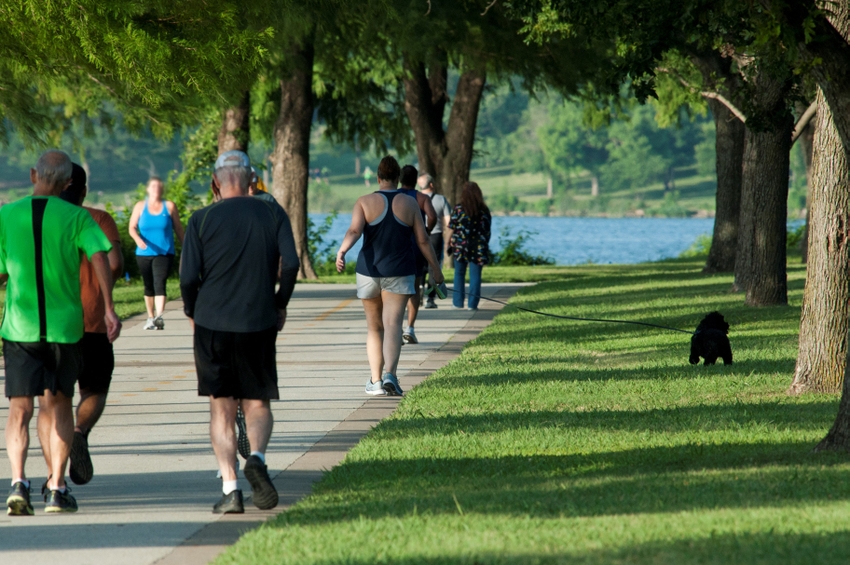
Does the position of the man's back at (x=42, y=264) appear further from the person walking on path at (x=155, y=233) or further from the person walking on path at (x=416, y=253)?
the person walking on path at (x=155, y=233)

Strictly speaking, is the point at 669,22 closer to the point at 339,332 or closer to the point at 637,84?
the point at 637,84

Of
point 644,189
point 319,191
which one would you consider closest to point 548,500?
point 319,191

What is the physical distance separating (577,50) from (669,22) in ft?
47.5

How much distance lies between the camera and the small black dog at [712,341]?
10.7 m

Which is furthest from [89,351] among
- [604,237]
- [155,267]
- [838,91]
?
[604,237]

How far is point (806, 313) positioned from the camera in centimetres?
948

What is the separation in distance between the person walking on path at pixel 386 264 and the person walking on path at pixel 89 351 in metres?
3.40

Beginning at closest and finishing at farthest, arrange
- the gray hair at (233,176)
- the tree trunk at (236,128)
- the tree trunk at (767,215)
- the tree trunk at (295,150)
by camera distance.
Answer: the gray hair at (233,176), the tree trunk at (767,215), the tree trunk at (236,128), the tree trunk at (295,150)

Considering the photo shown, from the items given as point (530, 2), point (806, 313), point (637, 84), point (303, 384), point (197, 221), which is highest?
point (530, 2)

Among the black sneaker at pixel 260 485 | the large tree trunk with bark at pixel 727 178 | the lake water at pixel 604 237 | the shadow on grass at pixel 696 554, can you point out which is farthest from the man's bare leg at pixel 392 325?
the lake water at pixel 604 237

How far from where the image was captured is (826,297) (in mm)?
9383

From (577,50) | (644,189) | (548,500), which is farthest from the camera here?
(644,189)

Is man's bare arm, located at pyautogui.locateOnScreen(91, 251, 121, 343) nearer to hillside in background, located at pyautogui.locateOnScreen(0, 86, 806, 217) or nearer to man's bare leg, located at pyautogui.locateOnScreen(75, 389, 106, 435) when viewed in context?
man's bare leg, located at pyautogui.locateOnScreen(75, 389, 106, 435)

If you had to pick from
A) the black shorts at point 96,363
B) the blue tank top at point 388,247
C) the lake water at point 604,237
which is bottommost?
the lake water at point 604,237
